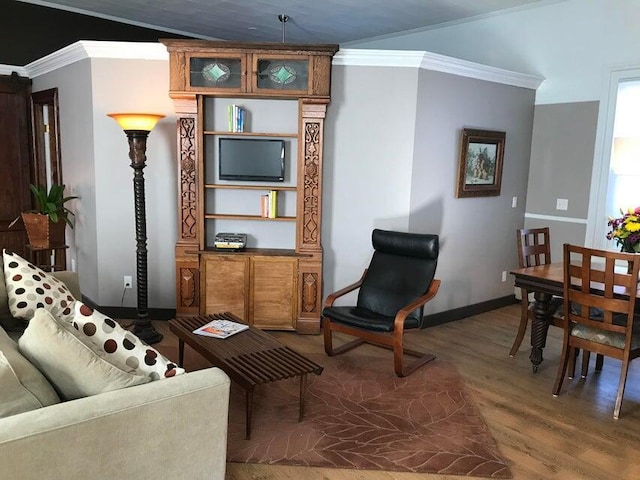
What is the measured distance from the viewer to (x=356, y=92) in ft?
14.6

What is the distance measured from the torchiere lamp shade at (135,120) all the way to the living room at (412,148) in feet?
1.93

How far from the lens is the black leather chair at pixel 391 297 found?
12.0 ft

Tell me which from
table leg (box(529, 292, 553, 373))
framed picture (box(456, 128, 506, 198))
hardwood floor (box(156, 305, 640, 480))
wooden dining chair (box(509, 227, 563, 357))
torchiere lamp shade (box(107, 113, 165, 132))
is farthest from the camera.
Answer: framed picture (box(456, 128, 506, 198))

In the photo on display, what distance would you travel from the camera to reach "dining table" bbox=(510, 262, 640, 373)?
351 cm

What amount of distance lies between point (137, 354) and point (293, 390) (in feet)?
5.09

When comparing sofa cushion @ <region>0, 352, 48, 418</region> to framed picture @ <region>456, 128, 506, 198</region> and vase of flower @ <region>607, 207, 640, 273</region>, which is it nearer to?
vase of flower @ <region>607, 207, 640, 273</region>

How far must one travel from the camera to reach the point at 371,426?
2.98 m

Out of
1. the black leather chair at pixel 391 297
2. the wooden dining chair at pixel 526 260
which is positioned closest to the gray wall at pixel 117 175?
the black leather chair at pixel 391 297

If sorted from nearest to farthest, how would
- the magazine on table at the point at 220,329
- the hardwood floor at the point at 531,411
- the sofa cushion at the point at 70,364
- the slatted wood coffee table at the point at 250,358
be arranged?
the sofa cushion at the point at 70,364 → the hardwood floor at the point at 531,411 → the slatted wood coffee table at the point at 250,358 → the magazine on table at the point at 220,329

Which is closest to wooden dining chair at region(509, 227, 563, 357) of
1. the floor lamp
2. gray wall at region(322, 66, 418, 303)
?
gray wall at region(322, 66, 418, 303)

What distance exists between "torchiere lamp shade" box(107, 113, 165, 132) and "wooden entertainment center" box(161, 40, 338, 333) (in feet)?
1.34

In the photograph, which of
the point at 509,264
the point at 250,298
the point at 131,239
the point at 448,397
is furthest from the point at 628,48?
the point at 131,239

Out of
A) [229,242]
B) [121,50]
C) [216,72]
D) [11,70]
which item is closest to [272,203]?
[229,242]

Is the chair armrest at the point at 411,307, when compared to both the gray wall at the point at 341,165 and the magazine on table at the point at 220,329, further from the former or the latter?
the magazine on table at the point at 220,329
